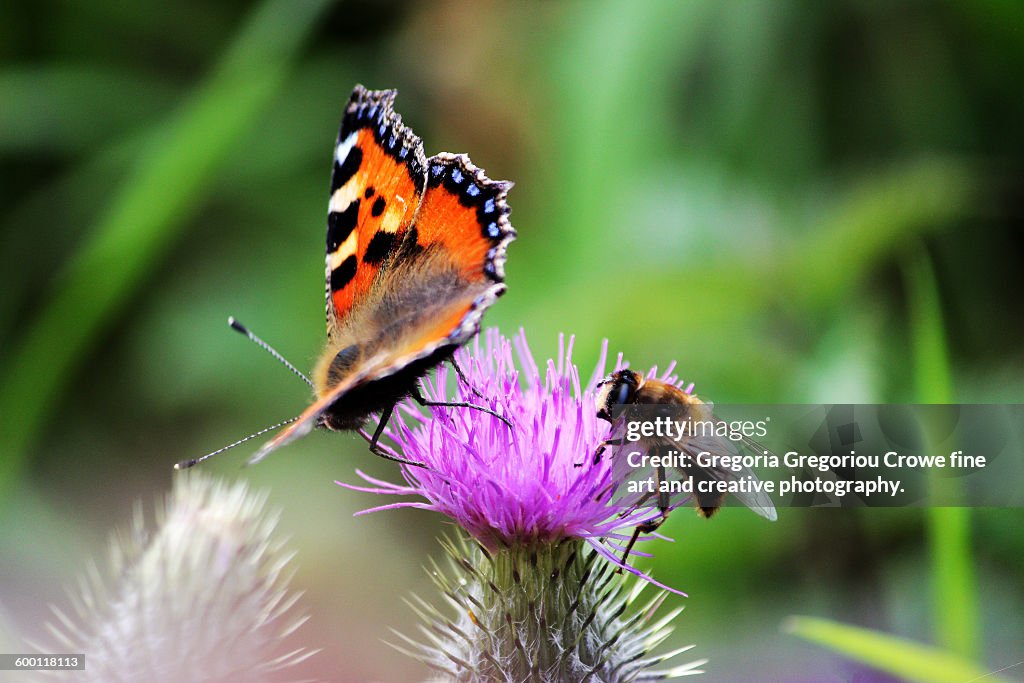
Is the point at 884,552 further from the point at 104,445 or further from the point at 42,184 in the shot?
the point at 42,184

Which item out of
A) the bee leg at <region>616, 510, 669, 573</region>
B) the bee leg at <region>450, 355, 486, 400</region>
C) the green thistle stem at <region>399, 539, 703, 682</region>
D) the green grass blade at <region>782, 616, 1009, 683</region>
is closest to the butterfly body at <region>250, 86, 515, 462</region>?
the bee leg at <region>450, 355, 486, 400</region>

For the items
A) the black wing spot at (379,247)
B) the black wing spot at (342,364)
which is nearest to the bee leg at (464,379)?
the black wing spot at (342,364)

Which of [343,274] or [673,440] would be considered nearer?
[673,440]

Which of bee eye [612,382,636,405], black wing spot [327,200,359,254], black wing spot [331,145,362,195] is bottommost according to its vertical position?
bee eye [612,382,636,405]

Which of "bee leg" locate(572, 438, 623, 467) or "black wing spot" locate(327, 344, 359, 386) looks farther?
"black wing spot" locate(327, 344, 359, 386)

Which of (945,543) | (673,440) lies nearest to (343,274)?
(673,440)

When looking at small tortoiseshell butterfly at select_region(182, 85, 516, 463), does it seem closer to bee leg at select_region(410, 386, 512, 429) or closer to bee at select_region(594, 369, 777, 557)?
bee leg at select_region(410, 386, 512, 429)

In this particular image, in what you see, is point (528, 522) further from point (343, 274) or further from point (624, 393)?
point (343, 274)
